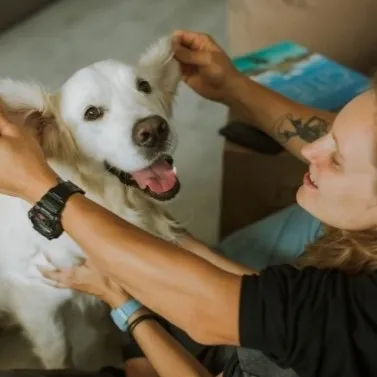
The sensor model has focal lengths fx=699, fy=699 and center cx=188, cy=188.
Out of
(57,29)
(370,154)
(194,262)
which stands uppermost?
(57,29)

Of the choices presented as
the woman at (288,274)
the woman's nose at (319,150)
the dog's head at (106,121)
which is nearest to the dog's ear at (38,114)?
the dog's head at (106,121)

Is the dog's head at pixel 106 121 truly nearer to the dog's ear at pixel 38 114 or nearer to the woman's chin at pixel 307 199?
the dog's ear at pixel 38 114

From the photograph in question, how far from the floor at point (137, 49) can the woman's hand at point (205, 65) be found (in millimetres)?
635

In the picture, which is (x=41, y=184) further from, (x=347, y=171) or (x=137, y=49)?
(x=137, y=49)

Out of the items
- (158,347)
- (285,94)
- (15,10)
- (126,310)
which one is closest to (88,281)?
(126,310)

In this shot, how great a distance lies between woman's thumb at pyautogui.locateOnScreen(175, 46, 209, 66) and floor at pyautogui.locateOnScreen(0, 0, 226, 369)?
0.71 m

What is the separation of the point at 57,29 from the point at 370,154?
7.01ft

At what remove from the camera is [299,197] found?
1054mm

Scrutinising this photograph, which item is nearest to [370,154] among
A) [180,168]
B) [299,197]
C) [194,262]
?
[299,197]

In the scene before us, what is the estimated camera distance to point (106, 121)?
1.26 m

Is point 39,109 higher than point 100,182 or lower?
higher

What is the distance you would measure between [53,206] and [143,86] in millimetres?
370

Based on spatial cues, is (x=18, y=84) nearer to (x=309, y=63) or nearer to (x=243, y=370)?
(x=243, y=370)

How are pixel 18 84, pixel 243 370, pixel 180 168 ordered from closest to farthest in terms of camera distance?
1. pixel 243 370
2. pixel 18 84
3. pixel 180 168
